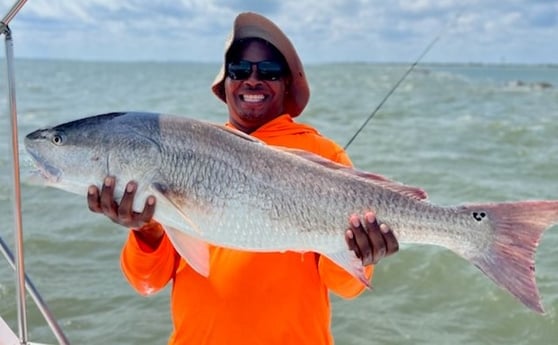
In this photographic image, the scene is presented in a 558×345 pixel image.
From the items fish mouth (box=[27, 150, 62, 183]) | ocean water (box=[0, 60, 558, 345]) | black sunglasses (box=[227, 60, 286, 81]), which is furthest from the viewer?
ocean water (box=[0, 60, 558, 345])

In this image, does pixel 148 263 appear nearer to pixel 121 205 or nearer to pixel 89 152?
pixel 121 205

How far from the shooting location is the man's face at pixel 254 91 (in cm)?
317

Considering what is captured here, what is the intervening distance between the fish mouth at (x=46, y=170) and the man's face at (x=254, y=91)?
3.13 ft

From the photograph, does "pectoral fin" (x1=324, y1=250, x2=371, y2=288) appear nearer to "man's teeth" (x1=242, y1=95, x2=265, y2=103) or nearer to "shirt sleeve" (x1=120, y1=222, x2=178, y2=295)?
"shirt sleeve" (x1=120, y1=222, x2=178, y2=295)

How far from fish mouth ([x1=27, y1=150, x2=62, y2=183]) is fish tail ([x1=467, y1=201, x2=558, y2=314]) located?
1584 millimetres

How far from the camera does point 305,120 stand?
929 inches

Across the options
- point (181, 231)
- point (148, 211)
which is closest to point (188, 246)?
point (181, 231)

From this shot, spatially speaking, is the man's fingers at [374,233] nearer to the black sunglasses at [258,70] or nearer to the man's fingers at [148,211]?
the man's fingers at [148,211]

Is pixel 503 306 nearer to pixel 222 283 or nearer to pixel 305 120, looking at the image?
pixel 222 283

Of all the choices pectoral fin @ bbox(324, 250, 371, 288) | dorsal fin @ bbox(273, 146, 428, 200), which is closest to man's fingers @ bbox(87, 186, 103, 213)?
dorsal fin @ bbox(273, 146, 428, 200)

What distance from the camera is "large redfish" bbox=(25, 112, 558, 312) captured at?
254 cm

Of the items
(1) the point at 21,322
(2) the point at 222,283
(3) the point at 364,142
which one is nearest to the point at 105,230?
(1) the point at 21,322

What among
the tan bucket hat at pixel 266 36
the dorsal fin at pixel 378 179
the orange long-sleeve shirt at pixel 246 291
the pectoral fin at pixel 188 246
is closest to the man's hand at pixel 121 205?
the pectoral fin at pixel 188 246

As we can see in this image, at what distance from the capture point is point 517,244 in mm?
2475
